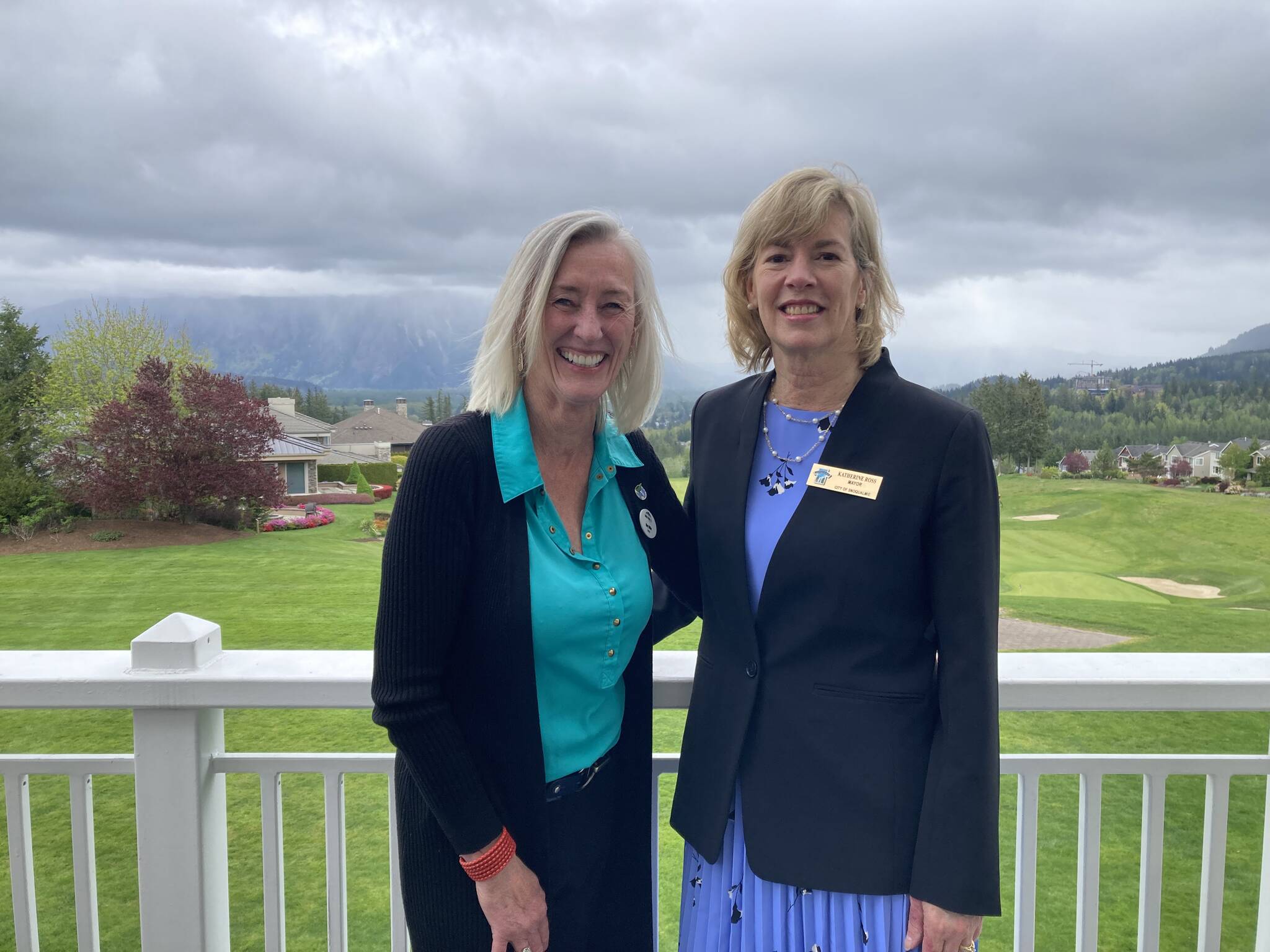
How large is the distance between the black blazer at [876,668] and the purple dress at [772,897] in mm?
23

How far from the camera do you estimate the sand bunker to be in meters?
7.89

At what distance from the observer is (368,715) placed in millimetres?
5652

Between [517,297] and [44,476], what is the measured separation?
5.88 metres

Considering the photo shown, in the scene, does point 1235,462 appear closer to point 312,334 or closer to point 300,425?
point 300,425

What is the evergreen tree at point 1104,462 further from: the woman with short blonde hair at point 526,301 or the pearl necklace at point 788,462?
the woman with short blonde hair at point 526,301

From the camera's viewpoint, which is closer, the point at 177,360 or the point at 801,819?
the point at 801,819

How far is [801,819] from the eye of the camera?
39.8 inches

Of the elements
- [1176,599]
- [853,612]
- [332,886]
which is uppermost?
[853,612]

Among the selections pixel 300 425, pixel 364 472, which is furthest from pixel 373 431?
pixel 300 425

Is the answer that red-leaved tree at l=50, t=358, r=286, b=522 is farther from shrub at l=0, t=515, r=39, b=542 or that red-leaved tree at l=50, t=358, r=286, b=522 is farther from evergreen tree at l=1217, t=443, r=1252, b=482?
evergreen tree at l=1217, t=443, r=1252, b=482

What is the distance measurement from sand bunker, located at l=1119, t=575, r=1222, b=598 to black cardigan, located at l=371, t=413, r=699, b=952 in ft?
28.7

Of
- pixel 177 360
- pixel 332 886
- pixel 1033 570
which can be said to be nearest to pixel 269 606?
pixel 177 360

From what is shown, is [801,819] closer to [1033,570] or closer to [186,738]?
[186,738]

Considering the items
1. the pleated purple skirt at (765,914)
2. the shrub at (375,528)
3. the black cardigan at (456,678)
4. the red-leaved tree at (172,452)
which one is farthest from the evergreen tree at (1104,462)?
the red-leaved tree at (172,452)
